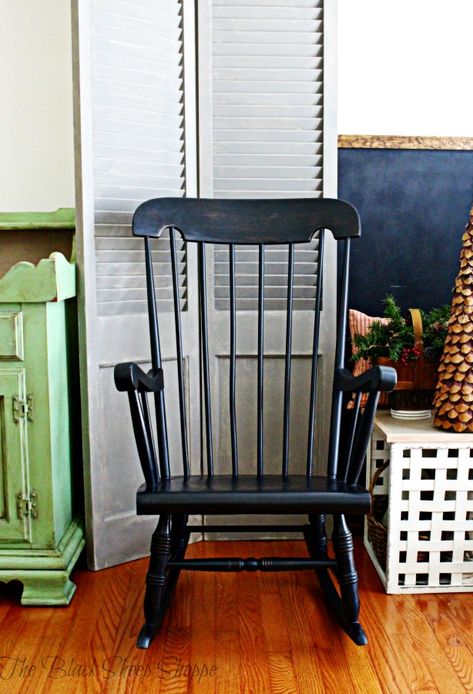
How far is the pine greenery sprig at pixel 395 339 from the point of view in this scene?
7.70 ft

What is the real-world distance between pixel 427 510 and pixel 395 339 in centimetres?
54

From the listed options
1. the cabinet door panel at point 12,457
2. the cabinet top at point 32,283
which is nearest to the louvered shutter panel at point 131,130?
the cabinet top at point 32,283

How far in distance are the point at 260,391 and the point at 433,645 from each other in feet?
2.70

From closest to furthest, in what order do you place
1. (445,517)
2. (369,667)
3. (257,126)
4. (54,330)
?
(369,667)
(54,330)
(445,517)
(257,126)

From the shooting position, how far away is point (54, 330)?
2.15 meters

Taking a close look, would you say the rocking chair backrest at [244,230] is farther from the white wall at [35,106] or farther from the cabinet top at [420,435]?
the white wall at [35,106]

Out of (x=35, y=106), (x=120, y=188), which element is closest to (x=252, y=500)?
(x=120, y=188)

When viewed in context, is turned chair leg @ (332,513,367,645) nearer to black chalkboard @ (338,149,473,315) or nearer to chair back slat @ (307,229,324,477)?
chair back slat @ (307,229,324,477)

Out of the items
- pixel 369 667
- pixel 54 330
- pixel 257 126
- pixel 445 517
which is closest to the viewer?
pixel 369 667

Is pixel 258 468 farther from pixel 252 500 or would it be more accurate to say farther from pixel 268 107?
pixel 268 107

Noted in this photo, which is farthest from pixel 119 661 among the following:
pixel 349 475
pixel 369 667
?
pixel 349 475

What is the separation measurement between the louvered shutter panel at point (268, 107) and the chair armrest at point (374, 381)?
23.3 inches

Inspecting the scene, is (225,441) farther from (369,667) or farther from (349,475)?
(369,667)

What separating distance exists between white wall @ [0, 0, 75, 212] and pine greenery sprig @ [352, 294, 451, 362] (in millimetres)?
1183
